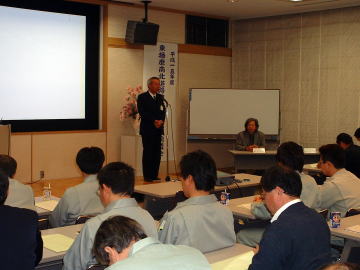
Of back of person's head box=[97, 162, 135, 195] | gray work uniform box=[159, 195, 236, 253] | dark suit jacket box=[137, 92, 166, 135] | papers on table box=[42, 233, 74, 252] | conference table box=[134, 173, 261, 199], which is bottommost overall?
papers on table box=[42, 233, 74, 252]

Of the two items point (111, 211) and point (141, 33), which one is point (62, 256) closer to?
point (111, 211)

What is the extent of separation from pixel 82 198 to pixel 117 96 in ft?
18.6

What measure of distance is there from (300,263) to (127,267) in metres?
1.12

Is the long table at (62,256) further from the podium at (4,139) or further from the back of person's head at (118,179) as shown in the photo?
the podium at (4,139)

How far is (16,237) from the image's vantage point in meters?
2.55

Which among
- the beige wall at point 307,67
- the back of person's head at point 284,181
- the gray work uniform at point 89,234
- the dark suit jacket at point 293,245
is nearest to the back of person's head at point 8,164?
the gray work uniform at point 89,234

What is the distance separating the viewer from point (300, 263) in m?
2.54

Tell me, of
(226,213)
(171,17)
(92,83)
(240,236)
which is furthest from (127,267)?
(171,17)

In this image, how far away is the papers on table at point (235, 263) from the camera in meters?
2.85

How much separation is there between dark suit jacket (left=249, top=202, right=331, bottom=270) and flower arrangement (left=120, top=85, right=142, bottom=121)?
272 inches

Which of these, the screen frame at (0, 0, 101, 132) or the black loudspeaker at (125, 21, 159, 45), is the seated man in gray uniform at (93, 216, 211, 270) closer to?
the screen frame at (0, 0, 101, 132)

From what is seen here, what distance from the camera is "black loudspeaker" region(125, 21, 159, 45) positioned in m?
9.38

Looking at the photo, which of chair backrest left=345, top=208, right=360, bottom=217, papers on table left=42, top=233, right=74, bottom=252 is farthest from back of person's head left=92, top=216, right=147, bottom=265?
chair backrest left=345, top=208, right=360, bottom=217

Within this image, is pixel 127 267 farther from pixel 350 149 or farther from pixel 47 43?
pixel 47 43
